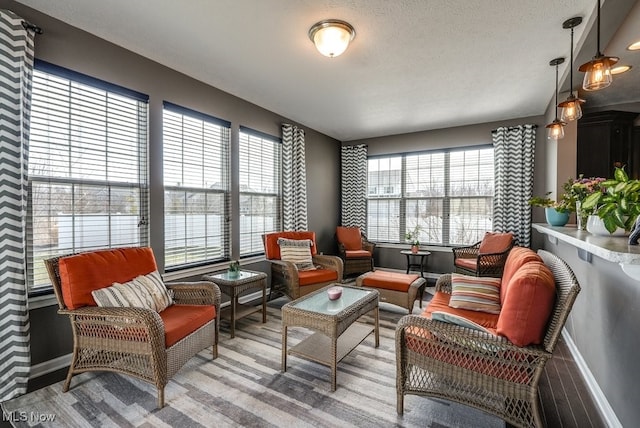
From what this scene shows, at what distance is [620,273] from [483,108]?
3.24 meters

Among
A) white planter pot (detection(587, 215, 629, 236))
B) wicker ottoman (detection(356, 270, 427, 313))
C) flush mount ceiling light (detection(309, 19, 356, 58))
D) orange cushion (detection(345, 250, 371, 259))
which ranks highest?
flush mount ceiling light (detection(309, 19, 356, 58))

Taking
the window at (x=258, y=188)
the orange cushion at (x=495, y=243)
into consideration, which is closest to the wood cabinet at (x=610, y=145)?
the orange cushion at (x=495, y=243)

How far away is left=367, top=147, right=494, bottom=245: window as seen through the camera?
5.16m

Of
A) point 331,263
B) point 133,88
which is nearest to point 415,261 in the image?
point 331,263

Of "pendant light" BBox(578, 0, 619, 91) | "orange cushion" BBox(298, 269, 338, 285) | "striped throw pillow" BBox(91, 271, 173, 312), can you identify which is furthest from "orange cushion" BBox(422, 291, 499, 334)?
"striped throw pillow" BBox(91, 271, 173, 312)

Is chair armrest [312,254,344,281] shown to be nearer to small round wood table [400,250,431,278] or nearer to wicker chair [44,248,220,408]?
small round wood table [400,250,431,278]

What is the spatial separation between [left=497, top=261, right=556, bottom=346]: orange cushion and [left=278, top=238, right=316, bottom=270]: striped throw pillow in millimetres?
2587

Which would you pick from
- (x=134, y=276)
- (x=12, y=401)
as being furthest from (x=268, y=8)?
(x=12, y=401)

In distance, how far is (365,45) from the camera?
8.64 ft

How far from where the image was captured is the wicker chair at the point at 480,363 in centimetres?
151

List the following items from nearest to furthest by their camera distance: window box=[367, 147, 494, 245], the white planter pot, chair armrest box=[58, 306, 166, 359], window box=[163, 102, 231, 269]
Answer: the white planter pot → chair armrest box=[58, 306, 166, 359] → window box=[163, 102, 231, 269] → window box=[367, 147, 494, 245]

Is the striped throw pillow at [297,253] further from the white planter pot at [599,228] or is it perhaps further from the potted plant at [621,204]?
the potted plant at [621,204]

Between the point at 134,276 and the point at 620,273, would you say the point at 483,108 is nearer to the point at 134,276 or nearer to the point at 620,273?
the point at 620,273
